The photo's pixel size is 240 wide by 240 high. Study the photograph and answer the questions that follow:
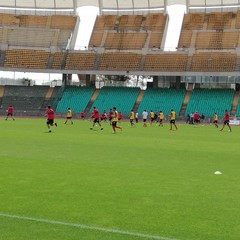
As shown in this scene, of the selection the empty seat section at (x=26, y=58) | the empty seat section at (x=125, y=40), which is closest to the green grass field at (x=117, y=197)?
the empty seat section at (x=26, y=58)

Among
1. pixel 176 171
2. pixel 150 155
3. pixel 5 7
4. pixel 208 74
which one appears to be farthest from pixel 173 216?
pixel 5 7

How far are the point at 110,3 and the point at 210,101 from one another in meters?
18.5

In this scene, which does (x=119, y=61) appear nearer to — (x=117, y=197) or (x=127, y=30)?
(x=127, y=30)

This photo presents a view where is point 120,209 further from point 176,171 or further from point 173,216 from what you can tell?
point 176,171

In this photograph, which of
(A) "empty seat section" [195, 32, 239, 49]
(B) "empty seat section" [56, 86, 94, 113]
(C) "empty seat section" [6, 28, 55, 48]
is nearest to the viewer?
(A) "empty seat section" [195, 32, 239, 49]

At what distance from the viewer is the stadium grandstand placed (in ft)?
204

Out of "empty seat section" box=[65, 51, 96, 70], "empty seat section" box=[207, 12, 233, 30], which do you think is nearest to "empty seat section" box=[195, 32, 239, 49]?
"empty seat section" box=[207, 12, 233, 30]

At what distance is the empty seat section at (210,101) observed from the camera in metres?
58.3

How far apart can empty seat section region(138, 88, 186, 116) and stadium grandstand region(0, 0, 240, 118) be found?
177 millimetres

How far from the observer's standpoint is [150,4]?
6494 cm

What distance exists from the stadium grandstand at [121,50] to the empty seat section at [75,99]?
13 cm

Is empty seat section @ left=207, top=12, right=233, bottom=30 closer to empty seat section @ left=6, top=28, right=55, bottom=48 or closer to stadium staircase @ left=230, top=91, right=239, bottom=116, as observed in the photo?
stadium staircase @ left=230, top=91, right=239, bottom=116

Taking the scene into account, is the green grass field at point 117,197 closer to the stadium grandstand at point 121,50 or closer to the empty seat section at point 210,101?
the empty seat section at point 210,101

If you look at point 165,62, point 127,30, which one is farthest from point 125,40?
point 165,62
